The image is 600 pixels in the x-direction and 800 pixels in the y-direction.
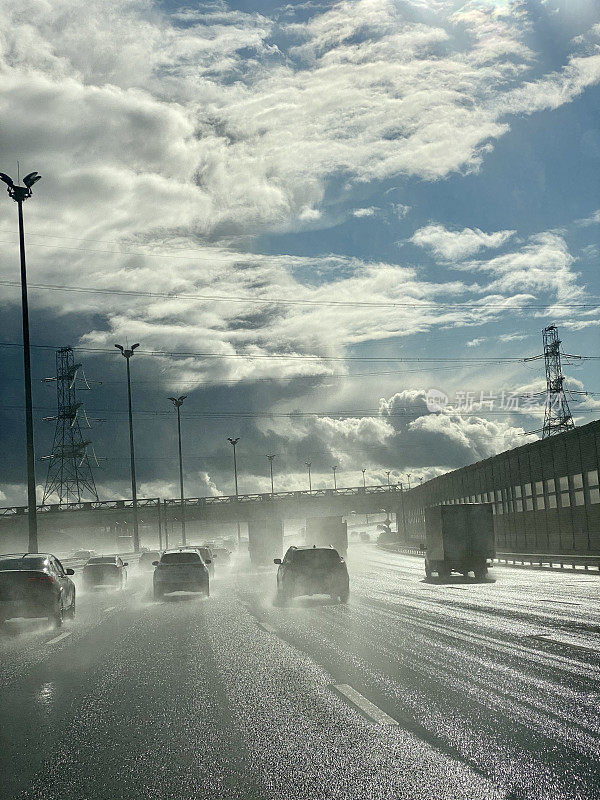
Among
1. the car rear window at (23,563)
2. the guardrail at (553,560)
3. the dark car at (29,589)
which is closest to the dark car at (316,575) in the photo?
the dark car at (29,589)

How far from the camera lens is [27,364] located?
108 ft

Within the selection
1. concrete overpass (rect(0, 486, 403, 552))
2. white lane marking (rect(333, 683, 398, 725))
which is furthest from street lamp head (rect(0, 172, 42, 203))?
concrete overpass (rect(0, 486, 403, 552))

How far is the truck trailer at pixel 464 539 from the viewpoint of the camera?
1430 inches

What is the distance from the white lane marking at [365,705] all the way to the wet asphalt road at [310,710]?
0.04m

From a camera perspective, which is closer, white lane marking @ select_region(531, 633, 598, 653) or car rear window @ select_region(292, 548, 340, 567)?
white lane marking @ select_region(531, 633, 598, 653)

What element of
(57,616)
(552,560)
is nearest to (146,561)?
(552,560)

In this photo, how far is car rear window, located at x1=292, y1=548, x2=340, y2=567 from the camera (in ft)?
78.9

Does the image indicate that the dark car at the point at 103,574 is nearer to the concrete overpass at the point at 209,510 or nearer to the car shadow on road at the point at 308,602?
the car shadow on road at the point at 308,602

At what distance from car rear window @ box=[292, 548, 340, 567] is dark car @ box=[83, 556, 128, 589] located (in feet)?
50.3

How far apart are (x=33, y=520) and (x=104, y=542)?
132 meters

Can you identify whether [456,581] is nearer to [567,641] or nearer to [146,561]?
[567,641]

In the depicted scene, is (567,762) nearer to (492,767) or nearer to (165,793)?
(492,767)

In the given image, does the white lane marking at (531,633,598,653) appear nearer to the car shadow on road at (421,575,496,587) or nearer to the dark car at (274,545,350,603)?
the dark car at (274,545,350,603)

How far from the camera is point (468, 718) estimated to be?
26.2 feet
